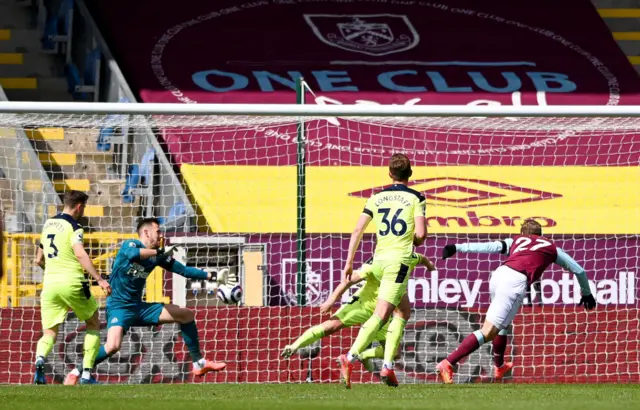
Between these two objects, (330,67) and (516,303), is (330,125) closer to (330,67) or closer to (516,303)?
(330,67)

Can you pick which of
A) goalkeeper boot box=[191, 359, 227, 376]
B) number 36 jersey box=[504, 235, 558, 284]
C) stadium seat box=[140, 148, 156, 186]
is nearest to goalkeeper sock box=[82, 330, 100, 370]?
goalkeeper boot box=[191, 359, 227, 376]

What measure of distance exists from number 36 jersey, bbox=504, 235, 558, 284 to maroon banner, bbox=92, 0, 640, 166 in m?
5.68

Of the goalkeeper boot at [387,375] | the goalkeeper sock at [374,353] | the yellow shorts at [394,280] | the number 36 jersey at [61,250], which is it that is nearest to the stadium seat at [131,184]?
the number 36 jersey at [61,250]

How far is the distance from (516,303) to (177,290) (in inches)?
154

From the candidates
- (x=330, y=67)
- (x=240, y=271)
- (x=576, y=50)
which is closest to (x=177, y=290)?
(x=240, y=271)

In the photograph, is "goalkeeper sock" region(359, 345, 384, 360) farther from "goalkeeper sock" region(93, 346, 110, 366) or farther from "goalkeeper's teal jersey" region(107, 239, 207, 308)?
"goalkeeper sock" region(93, 346, 110, 366)

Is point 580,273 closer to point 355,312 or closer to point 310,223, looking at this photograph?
point 355,312

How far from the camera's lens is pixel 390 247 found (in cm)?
887

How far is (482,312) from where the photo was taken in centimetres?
1121

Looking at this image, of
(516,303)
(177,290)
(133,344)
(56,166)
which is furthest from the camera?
(56,166)

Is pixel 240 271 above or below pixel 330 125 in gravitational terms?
below

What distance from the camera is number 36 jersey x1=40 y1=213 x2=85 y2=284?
9.99 metres

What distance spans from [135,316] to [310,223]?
16.4 ft

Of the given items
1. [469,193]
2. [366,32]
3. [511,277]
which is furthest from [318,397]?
[366,32]
